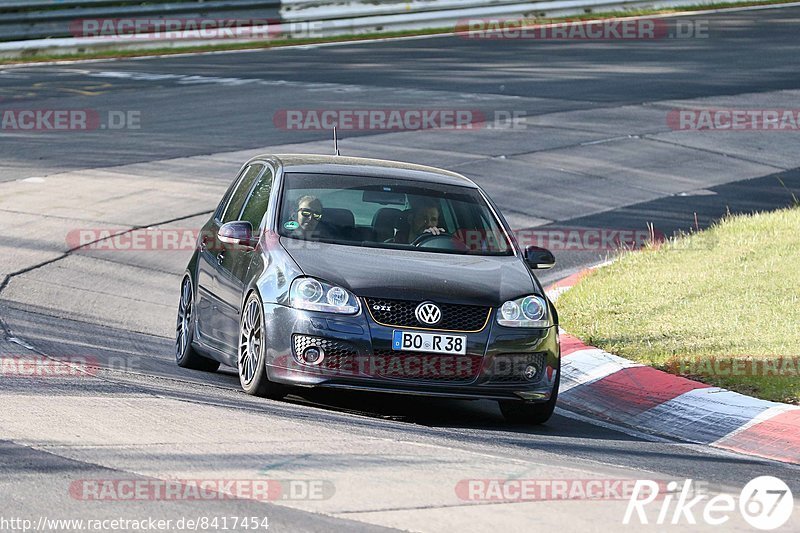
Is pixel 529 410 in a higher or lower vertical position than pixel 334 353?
lower

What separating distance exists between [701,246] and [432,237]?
5.76m

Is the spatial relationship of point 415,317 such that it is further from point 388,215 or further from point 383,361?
point 388,215

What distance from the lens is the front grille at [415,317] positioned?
830 cm

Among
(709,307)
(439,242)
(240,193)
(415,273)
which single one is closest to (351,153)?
(709,307)

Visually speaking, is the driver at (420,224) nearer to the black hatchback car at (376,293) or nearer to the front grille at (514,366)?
the black hatchback car at (376,293)

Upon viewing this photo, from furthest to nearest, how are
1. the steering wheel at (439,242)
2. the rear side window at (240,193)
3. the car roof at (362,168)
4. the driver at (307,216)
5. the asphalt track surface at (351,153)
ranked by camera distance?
the rear side window at (240,193) → the car roof at (362,168) → the steering wheel at (439,242) → the driver at (307,216) → the asphalt track surface at (351,153)

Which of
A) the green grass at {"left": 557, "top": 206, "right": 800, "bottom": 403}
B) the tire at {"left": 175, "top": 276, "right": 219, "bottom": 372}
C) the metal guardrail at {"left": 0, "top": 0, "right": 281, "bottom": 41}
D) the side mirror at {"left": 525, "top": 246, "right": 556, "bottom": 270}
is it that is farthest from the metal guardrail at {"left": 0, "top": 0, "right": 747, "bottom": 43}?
the side mirror at {"left": 525, "top": 246, "right": 556, "bottom": 270}

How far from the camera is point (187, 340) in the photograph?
10.3 meters

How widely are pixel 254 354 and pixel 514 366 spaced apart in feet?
5.24

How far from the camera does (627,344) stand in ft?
35.3

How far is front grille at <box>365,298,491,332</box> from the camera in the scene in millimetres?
8297

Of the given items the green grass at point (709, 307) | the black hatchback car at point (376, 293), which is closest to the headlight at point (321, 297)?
the black hatchback car at point (376, 293)

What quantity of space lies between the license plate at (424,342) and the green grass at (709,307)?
2.15 meters

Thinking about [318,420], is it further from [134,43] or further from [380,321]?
[134,43]
